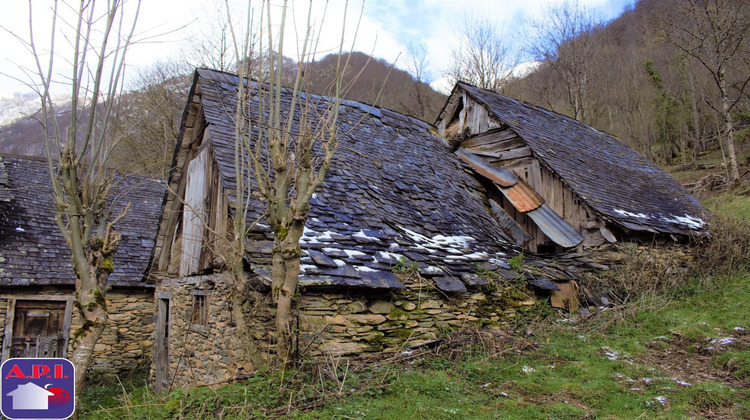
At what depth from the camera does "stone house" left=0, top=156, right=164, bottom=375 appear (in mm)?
10344

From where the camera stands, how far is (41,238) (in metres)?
11.4

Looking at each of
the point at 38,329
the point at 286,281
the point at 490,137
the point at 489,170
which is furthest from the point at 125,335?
the point at 490,137

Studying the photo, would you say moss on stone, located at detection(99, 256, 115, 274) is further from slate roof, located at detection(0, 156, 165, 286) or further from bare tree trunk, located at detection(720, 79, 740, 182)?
bare tree trunk, located at detection(720, 79, 740, 182)

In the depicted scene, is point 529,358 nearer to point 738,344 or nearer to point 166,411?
point 738,344

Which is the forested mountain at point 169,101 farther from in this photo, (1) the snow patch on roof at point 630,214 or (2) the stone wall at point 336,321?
(2) the stone wall at point 336,321

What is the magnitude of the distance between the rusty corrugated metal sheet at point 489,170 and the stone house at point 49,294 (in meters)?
7.33

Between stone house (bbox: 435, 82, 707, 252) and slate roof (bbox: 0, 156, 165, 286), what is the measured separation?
773 centimetres

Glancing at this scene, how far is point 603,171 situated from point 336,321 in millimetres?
8613

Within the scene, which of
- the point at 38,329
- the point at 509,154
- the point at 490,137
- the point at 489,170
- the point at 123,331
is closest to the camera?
the point at 38,329

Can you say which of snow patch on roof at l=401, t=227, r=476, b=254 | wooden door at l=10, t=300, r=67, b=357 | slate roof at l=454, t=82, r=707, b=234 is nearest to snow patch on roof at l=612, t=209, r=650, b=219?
slate roof at l=454, t=82, r=707, b=234

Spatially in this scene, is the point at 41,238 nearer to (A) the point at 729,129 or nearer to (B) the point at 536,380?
(B) the point at 536,380

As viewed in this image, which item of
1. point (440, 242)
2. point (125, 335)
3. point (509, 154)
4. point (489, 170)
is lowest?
point (125, 335)

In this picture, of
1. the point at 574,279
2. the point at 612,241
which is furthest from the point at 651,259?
the point at 574,279

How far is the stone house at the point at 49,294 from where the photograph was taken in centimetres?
1034
